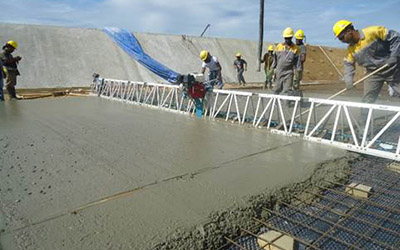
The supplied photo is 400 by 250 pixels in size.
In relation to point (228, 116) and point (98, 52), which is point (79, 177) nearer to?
point (228, 116)

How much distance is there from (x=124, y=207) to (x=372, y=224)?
209 cm

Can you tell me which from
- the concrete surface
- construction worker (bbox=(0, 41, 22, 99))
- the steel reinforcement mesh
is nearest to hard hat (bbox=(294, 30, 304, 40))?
the steel reinforcement mesh

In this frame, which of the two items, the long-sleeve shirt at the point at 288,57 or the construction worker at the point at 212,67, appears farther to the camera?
the construction worker at the point at 212,67

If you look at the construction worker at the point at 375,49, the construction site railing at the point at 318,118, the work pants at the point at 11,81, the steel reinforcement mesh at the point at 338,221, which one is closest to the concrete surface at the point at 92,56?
the work pants at the point at 11,81

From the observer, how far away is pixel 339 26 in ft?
14.1

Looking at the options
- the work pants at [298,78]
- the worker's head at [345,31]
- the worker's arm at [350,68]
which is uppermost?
the worker's head at [345,31]

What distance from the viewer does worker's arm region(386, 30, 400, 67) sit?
411 centimetres

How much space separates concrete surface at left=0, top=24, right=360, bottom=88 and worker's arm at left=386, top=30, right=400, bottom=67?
12882mm

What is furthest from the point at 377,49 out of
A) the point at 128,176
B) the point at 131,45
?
the point at 131,45

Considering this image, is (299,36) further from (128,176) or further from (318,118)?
(128,176)

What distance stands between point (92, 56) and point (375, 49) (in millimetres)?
14090

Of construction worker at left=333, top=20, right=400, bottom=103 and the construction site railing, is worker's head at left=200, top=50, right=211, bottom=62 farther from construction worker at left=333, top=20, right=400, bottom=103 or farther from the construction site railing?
construction worker at left=333, top=20, right=400, bottom=103

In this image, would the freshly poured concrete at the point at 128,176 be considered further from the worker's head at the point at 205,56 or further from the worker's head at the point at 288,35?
the worker's head at the point at 205,56

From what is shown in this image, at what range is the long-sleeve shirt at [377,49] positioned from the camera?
414 cm
